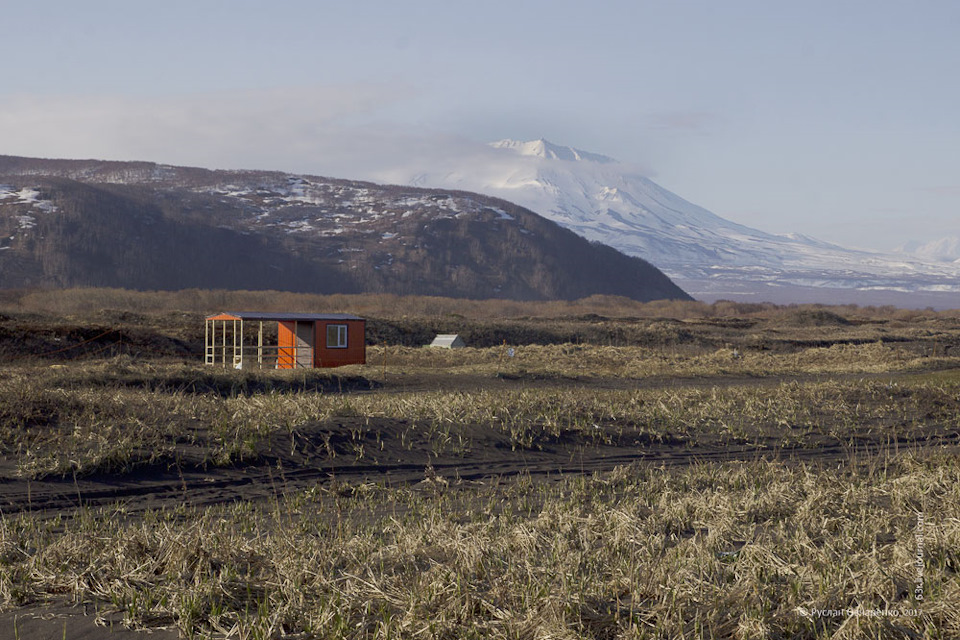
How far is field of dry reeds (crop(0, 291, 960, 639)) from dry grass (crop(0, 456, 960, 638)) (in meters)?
0.02

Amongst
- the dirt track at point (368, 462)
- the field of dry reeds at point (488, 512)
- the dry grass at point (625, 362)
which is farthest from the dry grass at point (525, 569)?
the dry grass at point (625, 362)

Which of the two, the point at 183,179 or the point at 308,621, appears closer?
the point at 308,621

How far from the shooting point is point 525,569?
505 cm

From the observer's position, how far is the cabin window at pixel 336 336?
1039 inches

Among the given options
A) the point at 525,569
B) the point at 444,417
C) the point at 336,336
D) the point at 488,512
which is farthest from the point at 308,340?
the point at 525,569

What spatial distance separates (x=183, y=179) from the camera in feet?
493

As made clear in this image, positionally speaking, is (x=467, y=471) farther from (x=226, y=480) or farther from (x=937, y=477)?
(x=937, y=477)

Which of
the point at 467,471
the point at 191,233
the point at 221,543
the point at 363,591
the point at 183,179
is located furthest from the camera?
the point at 183,179

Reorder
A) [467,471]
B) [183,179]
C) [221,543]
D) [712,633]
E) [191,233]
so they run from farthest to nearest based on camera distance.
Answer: [183,179], [191,233], [467,471], [221,543], [712,633]

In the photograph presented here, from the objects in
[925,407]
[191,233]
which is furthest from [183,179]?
[925,407]

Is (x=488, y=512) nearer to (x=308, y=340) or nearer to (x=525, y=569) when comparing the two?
(x=525, y=569)

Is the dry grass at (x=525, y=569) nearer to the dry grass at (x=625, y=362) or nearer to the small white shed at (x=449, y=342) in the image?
the dry grass at (x=625, y=362)

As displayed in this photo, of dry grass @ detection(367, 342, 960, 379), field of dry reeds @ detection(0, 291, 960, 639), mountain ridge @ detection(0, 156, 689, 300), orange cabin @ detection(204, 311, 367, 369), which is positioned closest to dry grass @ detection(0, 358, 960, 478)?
field of dry reeds @ detection(0, 291, 960, 639)

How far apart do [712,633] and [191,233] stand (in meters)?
107
